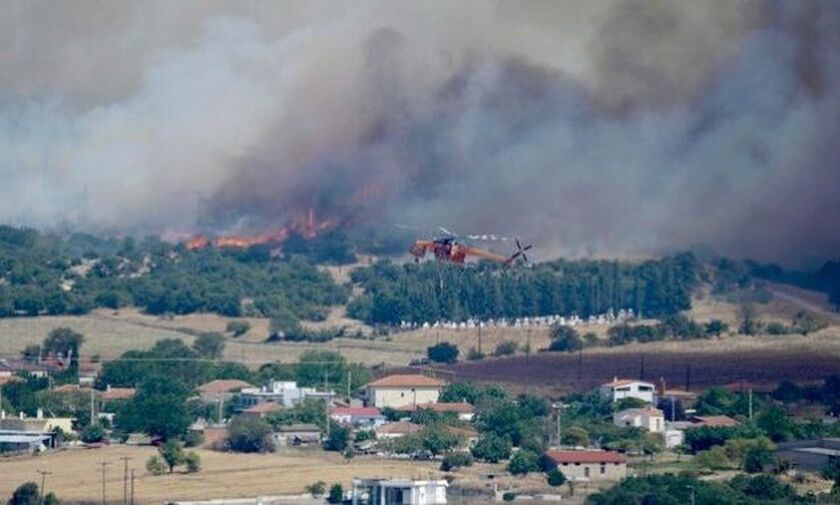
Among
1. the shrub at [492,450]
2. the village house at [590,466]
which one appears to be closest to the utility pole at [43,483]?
the shrub at [492,450]

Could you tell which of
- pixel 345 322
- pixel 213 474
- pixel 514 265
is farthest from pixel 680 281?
pixel 213 474

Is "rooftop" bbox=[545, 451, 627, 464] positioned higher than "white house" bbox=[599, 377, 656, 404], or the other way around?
"white house" bbox=[599, 377, 656, 404]

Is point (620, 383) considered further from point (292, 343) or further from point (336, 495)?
point (336, 495)

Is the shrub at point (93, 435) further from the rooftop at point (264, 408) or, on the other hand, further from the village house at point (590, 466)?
the village house at point (590, 466)

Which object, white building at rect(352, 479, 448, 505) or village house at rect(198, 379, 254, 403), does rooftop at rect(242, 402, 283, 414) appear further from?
white building at rect(352, 479, 448, 505)

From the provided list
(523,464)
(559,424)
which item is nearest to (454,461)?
(523,464)

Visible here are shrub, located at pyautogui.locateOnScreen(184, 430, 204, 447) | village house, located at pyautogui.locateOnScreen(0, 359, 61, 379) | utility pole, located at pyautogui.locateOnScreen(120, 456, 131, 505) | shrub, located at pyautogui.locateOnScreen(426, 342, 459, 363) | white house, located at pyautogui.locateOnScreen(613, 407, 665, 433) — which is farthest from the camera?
village house, located at pyautogui.locateOnScreen(0, 359, 61, 379)

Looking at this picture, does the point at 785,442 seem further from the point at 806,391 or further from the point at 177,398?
the point at 177,398

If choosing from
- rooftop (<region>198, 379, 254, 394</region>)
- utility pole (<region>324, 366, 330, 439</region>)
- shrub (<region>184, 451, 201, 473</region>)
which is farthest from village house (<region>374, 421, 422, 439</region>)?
rooftop (<region>198, 379, 254, 394</region>)
